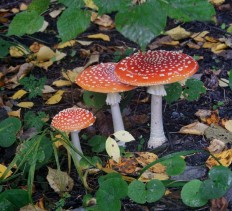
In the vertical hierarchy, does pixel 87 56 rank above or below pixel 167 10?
below

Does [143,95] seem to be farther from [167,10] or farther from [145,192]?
[167,10]

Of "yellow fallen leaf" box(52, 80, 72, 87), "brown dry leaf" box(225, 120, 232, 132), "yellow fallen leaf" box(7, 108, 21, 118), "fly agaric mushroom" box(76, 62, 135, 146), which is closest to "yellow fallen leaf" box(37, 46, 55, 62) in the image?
"yellow fallen leaf" box(52, 80, 72, 87)

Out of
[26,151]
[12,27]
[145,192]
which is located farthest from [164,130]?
[12,27]

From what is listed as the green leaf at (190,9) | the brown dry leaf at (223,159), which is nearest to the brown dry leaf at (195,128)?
the brown dry leaf at (223,159)

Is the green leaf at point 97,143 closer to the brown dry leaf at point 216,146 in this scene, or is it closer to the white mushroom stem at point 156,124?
the white mushroom stem at point 156,124

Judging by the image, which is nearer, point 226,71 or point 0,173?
point 0,173

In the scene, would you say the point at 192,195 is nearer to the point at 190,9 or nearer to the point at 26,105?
the point at 190,9
